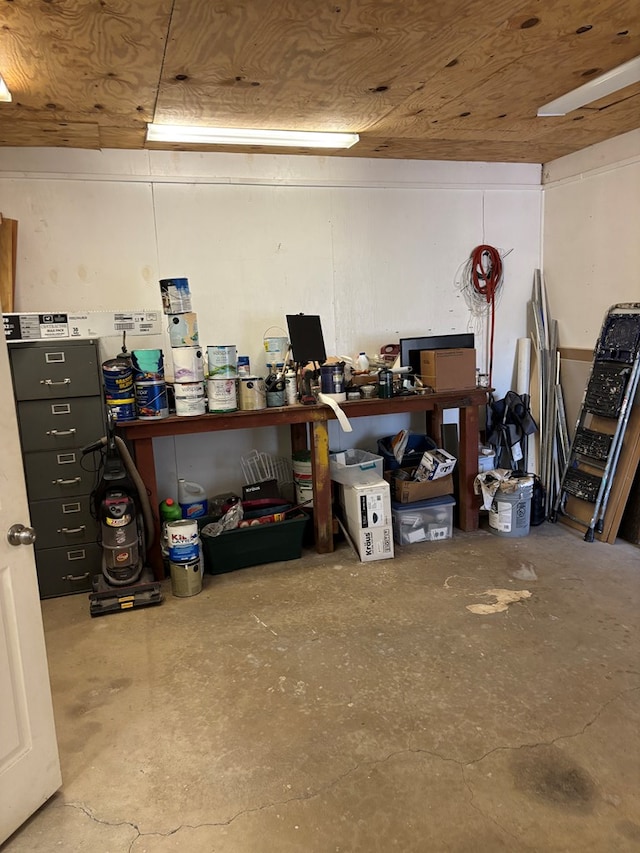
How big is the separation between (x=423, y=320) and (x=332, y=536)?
67.8 inches

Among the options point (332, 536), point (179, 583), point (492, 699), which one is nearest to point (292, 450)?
point (332, 536)

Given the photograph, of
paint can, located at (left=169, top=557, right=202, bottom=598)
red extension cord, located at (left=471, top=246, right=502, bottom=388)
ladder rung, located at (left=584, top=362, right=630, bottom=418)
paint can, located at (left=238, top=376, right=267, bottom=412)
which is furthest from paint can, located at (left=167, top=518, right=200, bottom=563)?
red extension cord, located at (left=471, top=246, right=502, bottom=388)

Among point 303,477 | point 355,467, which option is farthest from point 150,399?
point 355,467

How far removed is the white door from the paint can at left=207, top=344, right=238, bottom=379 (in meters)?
1.73

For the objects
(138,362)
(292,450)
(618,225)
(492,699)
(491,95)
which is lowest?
(492,699)

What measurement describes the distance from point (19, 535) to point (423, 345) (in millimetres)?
2904

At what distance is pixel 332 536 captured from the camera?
3.81 m

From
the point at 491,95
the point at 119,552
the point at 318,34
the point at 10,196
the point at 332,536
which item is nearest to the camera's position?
the point at 318,34

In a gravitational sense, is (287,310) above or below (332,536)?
above

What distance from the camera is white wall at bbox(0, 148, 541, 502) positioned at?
363 cm

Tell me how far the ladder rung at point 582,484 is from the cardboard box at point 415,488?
802 mm

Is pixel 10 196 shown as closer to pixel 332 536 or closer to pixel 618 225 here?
pixel 332 536

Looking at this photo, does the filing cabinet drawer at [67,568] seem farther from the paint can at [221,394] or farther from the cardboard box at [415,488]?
the cardboard box at [415,488]

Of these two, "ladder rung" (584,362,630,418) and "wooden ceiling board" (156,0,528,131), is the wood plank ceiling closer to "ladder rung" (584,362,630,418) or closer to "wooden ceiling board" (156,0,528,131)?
"wooden ceiling board" (156,0,528,131)
